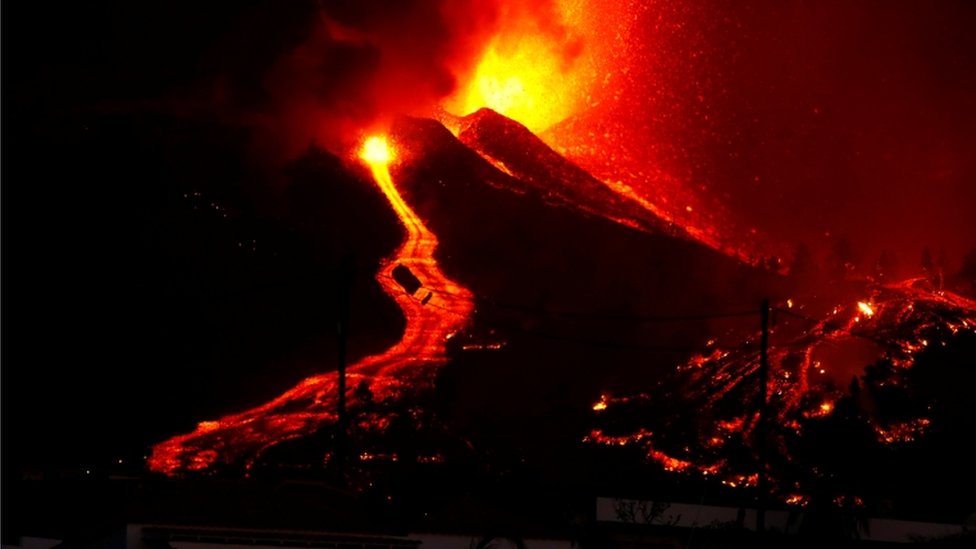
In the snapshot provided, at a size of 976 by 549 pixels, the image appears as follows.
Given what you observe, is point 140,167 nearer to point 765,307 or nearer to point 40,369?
point 40,369

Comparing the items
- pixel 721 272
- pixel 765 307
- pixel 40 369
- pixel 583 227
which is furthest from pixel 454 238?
pixel 765 307

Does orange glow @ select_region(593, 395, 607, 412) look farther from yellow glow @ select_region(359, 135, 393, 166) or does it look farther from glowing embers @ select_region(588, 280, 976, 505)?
yellow glow @ select_region(359, 135, 393, 166)

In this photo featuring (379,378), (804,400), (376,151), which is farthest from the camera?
(376,151)

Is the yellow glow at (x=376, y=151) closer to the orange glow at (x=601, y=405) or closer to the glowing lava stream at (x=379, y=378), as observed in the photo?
the glowing lava stream at (x=379, y=378)

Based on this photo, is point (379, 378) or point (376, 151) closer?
point (379, 378)

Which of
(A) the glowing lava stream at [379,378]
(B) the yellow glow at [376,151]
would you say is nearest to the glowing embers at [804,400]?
(A) the glowing lava stream at [379,378]

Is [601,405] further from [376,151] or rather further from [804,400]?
[376,151]

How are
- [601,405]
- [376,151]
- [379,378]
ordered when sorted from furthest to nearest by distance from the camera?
[376,151] → [601,405] → [379,378]

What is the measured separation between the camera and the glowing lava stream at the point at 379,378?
45.2m

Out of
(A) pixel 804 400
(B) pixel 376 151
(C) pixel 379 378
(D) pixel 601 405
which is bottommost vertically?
(D) pixel 601 405

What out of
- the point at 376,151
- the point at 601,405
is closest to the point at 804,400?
the point at 601,405

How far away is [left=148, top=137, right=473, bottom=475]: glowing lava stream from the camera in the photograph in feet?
148

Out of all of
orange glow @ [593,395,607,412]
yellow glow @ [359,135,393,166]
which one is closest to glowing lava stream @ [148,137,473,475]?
yellow glow @ [359,135,393,166]

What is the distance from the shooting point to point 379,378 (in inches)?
1960
